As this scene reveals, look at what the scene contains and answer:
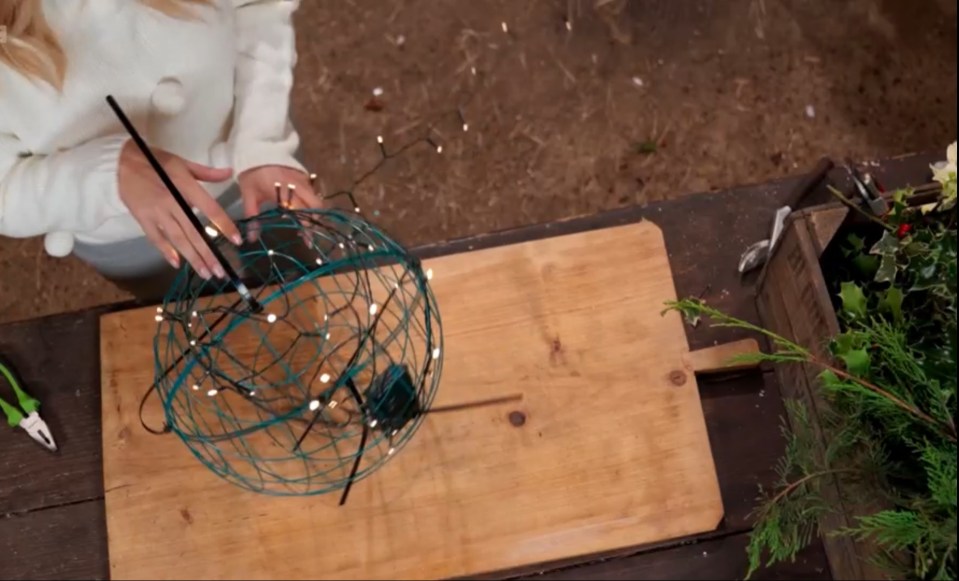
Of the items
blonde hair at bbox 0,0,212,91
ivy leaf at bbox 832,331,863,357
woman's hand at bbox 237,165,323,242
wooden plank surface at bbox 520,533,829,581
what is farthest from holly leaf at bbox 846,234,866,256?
blonde hair at bbox 0,0,212,91

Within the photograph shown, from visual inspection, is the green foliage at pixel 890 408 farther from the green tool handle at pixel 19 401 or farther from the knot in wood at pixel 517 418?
the green tool handle at pixel 19 401

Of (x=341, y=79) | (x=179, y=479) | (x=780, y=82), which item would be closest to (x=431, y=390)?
(x=179, y=479)

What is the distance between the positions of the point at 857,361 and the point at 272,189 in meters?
0.49

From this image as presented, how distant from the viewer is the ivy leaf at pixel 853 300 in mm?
645

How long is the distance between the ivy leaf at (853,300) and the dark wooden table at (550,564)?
194 mm

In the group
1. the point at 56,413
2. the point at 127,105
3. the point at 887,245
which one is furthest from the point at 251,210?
the point at 887,245

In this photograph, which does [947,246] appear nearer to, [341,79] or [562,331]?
[562,331]

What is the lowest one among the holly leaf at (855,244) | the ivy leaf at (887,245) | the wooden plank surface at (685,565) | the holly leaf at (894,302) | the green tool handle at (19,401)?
the wooden plank surface at (685,565)

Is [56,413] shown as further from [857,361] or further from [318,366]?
[857,361]

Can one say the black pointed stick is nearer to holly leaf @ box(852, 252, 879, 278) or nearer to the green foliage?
the green foliage

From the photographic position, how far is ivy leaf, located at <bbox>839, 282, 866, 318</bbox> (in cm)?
64

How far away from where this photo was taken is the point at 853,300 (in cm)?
64

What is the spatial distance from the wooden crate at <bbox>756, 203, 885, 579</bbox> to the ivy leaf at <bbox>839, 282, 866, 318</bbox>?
0.10ft

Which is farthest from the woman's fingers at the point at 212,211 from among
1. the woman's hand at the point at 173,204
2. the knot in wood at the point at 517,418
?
the knot in wood at the point at 517,418
